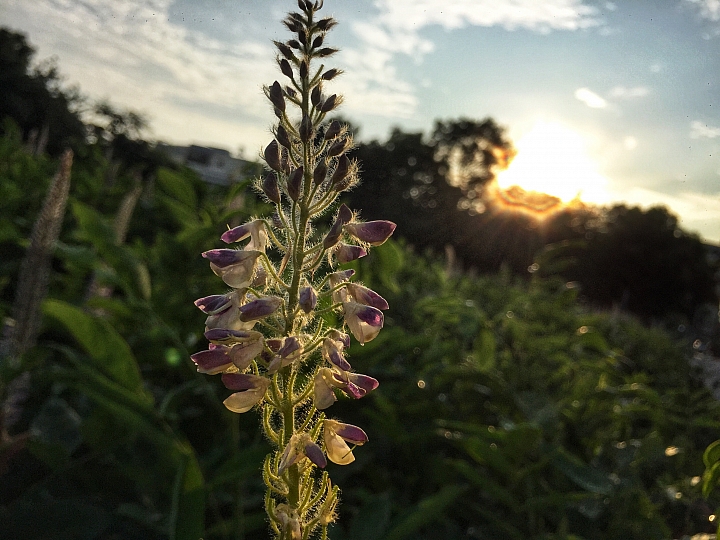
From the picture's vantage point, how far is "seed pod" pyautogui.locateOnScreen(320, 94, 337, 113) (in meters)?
0.77

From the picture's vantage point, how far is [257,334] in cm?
70

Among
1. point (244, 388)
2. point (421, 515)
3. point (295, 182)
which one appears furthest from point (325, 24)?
point (421, 515)

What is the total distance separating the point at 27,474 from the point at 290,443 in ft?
5.92

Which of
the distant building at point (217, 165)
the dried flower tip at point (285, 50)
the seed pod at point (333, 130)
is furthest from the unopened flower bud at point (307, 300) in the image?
the distant building at point (217, 165)

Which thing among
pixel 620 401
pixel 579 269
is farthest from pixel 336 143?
pixel 579 269

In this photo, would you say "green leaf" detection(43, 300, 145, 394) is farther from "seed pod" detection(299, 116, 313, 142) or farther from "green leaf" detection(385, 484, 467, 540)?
"seed pod" detection(299, 116, 313, 142)

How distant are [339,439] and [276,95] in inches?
17.8

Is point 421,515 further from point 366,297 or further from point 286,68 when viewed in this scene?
point 286,68

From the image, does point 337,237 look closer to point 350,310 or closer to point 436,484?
point 350,310

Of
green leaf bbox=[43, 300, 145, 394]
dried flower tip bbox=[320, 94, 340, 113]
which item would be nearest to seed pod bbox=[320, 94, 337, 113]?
dried flower tip bbox=[320, 94, 340, 113]

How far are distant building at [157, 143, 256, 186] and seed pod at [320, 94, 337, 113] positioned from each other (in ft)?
8.99

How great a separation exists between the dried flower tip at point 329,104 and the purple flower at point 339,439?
1.34 ft

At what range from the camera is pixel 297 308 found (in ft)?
2.37

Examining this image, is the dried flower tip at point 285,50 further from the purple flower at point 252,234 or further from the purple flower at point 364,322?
the purple flower at point 364,322
